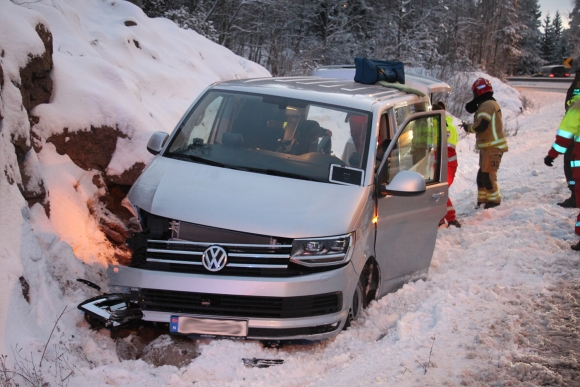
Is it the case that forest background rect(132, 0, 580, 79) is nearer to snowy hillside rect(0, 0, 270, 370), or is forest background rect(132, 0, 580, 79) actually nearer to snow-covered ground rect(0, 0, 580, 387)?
snowy hillside rect(0, 0, 270, 370)

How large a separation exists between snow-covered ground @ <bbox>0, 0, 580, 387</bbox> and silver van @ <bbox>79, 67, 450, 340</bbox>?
25 cm

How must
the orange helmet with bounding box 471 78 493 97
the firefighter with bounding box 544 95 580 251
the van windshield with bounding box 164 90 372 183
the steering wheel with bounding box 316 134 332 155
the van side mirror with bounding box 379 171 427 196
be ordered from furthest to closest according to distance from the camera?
the orange helmet with bounding box 471 78 493 97, the firefighter with bounding box 544 95 580 251, the steering wheel with bounding box 316 134 332 155, the van windshield with bounding box 164 90 372 183, the van side mirror with bounding box 379 171 427 196

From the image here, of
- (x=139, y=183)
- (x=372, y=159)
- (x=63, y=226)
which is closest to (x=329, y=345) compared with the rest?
(x=372, y=159)

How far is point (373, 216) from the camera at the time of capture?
16.9 feet

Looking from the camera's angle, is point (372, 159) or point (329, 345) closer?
point (329, 345)

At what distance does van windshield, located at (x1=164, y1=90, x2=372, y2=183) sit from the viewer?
5281 millimetres

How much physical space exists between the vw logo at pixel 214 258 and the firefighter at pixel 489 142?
652 centimetres

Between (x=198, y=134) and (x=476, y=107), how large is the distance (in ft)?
19.7

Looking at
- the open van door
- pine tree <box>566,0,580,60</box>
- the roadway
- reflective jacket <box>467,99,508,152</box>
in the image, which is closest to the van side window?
the open van door

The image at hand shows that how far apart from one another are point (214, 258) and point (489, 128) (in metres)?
6.71

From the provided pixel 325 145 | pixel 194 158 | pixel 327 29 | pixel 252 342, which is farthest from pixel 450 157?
pixel 327 29

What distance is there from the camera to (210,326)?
174 inches

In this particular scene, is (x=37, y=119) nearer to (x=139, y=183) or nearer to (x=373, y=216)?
(x=139, y=183)

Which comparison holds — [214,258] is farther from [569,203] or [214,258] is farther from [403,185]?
[569,203]
